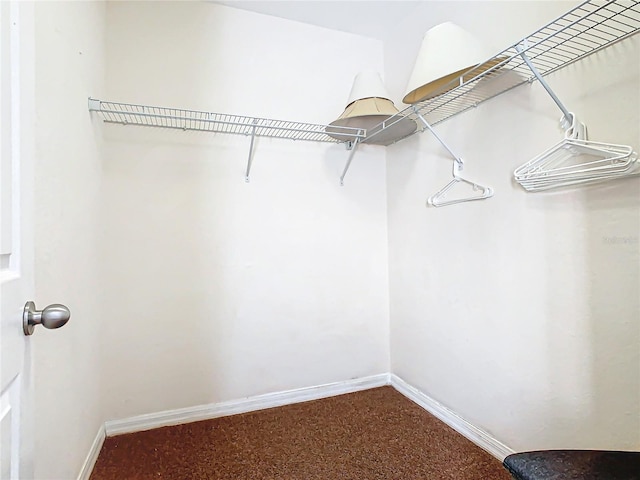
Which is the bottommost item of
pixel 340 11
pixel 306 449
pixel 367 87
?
pixel 306 449

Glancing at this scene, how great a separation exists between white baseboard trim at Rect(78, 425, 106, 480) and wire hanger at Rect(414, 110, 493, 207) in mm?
2028

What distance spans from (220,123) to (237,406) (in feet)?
5.25

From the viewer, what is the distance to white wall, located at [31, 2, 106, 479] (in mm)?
971

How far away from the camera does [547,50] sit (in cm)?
107

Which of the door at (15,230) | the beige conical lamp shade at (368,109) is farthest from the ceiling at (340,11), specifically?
the door at (15,230)

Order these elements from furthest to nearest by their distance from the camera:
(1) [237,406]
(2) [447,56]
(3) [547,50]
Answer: (1) [237,406]
(2) [447,56]
(3) [547,50]

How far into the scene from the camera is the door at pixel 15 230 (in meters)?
0.54

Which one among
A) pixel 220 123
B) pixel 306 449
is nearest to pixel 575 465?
pixel 306 449

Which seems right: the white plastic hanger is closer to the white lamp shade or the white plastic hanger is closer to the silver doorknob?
the white lamp shade

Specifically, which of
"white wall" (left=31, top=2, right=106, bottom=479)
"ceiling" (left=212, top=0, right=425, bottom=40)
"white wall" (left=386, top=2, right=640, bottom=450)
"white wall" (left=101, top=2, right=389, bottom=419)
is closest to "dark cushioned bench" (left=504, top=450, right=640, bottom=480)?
"white wall" (left=386, top=2, right=640, bottom=450)

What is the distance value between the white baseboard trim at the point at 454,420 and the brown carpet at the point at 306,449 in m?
0.03

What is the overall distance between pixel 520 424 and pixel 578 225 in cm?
86

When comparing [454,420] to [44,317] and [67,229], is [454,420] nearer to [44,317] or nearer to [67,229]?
[44,317]

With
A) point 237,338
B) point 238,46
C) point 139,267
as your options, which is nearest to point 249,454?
point 237,338
